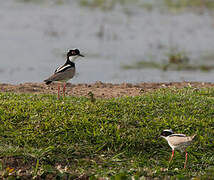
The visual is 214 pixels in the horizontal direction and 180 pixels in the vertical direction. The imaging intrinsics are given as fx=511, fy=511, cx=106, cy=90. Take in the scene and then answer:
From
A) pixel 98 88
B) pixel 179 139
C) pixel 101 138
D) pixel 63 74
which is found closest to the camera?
pixel 179 139

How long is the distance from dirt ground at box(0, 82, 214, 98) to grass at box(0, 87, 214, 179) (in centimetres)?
174

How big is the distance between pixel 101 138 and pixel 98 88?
151 inches

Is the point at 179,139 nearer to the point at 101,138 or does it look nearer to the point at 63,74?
the point at 101,138

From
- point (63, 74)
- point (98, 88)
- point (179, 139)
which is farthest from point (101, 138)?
point (98, 88)

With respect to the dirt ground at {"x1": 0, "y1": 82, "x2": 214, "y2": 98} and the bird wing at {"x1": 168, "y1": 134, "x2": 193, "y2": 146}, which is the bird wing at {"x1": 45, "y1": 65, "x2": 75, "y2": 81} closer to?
the dirt ground at {"x1": 0, "y1": 82, "x2": 214, "y2": 98}

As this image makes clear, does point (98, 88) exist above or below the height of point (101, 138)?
above

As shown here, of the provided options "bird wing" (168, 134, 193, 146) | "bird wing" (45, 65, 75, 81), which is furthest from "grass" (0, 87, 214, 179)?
"bird wing" (45, 65, 75, 81)

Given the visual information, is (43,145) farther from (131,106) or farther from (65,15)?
(65,15)

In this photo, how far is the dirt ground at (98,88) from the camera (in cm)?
1054

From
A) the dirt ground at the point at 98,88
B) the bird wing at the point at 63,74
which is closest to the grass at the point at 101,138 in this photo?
the bird wing at the point at 63,74

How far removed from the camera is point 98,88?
36.9ft

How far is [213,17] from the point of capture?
859 inches

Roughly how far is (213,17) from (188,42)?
436cm

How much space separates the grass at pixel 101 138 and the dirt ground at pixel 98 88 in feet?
5.71
